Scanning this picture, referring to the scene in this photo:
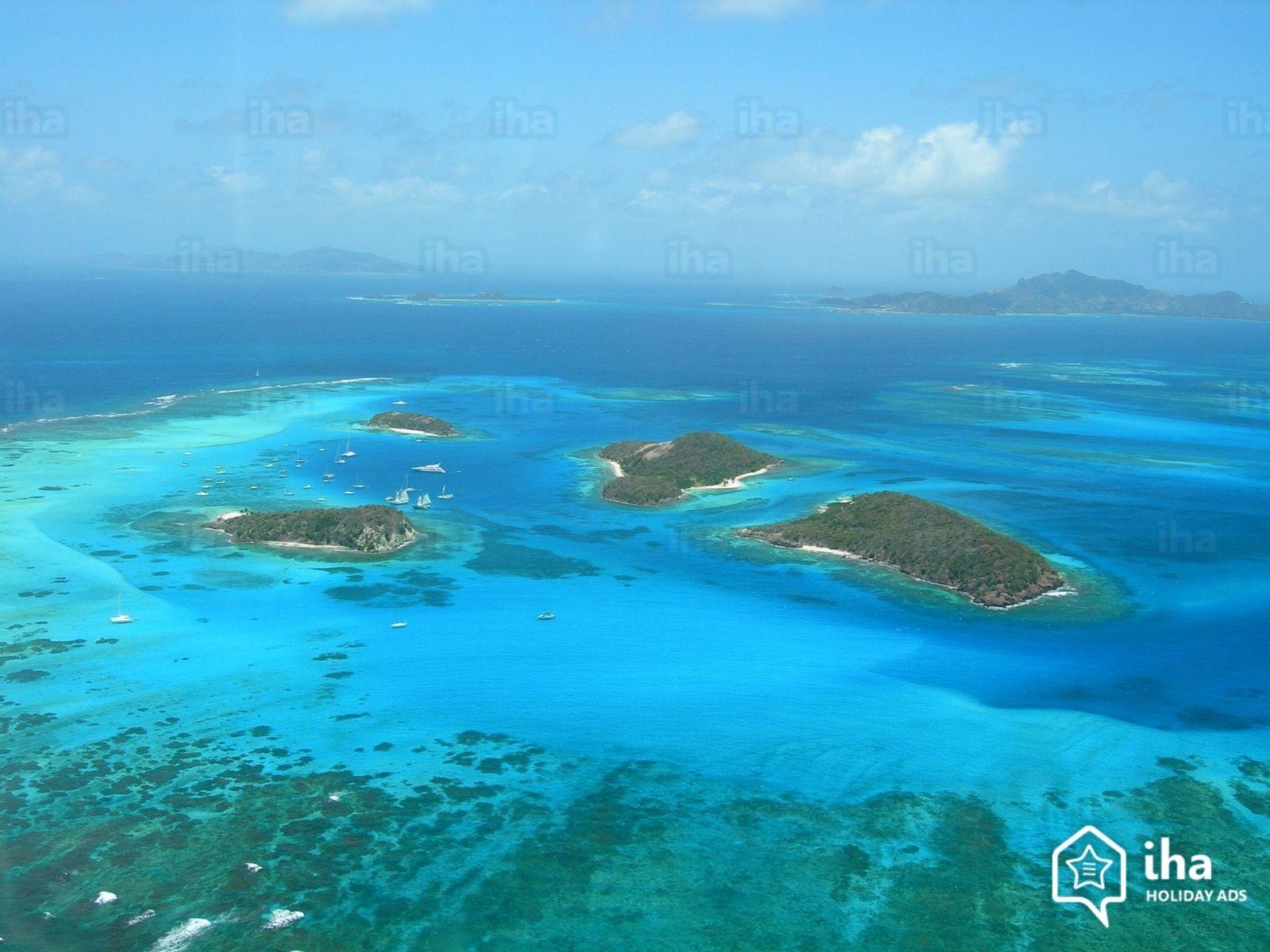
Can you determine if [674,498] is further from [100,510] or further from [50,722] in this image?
[50,722]

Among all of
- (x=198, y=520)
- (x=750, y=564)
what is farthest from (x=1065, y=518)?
(x=198, y=520)

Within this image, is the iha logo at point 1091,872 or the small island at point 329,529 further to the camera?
the small island at point 329,529

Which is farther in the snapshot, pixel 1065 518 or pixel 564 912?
pixel 1065 518

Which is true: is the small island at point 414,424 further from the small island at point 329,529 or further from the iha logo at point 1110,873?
the iha logo at point 1110,873

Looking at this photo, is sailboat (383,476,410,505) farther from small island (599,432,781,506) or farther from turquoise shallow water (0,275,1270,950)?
small island (599,432,781,506)

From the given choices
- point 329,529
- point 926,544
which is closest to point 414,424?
point 329,529

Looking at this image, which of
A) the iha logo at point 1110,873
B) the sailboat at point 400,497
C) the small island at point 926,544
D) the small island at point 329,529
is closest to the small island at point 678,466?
the small island at point 926,544
